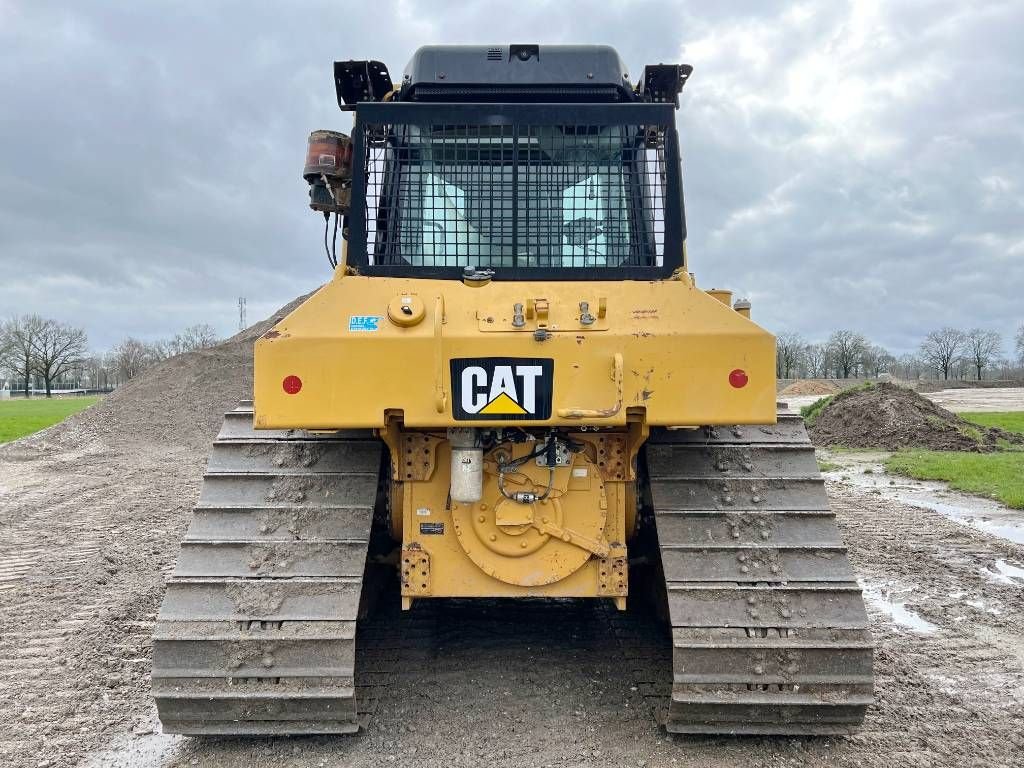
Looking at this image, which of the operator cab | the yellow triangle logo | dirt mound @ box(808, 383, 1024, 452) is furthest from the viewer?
dirt mound @ box(808, 383, 1024, 452)

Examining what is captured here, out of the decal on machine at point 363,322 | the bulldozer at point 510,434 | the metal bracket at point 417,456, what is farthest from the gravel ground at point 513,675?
the decal on machine at point 363,322

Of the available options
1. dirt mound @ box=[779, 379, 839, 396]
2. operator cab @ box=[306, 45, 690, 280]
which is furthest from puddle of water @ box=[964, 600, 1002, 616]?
dirt mound @ box=[779, 379, 839, 396]

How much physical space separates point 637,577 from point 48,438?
56.1 feet

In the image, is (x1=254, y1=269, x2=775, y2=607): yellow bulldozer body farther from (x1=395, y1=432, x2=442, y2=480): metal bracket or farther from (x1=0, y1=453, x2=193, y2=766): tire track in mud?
(x1=0, y1=453, x2=193, y2=766): tire track in mud

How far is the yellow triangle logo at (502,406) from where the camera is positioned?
326cm

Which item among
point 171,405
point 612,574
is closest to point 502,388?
point 612,574

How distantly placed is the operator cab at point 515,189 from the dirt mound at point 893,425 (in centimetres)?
1398

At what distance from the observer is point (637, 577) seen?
5.12 m

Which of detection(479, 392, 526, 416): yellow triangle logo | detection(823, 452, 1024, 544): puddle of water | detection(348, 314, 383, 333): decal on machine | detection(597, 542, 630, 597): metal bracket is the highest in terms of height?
detection(348, 314, 383, 333): decal on machine

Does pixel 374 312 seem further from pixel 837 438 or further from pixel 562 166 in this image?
pixel 837 438

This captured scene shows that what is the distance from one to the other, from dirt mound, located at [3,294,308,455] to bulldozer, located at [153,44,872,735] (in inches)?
567

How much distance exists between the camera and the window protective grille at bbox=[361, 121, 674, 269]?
399cm

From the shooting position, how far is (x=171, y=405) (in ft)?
65.8

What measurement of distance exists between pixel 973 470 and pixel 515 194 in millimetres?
11325
